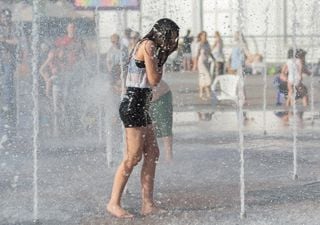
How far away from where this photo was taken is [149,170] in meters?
4.80

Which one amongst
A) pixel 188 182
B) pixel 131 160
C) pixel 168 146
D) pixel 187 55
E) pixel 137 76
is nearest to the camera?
pixel 137 76

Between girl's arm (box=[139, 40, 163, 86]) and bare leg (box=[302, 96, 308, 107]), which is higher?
girl's arm (box=[139, 40, 163, 86])

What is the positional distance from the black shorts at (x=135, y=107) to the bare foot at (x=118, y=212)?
52 cm

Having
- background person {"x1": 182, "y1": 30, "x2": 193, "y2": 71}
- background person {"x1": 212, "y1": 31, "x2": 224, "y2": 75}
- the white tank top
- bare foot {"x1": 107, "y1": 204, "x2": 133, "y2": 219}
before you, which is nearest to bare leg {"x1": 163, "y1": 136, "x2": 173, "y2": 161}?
bare foot {"x1": 107, "y1": 204, "x2": 133, "y2": 219}

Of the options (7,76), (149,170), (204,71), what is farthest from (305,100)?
(149,170)

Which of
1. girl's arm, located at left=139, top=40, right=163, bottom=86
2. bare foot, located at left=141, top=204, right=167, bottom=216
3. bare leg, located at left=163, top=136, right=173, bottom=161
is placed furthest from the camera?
bare leg, located at left=163, top=136, right=173, bottom=161

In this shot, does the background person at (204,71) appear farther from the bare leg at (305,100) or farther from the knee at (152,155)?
the knee at (152,155)

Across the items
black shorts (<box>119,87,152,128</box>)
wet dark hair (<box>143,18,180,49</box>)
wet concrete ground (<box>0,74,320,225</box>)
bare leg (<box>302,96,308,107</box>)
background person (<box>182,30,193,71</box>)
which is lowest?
bare leg (<box>302,96,308,107</box>)

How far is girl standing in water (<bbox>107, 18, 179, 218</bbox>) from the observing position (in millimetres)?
4543

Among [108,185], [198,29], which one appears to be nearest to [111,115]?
[108,185]

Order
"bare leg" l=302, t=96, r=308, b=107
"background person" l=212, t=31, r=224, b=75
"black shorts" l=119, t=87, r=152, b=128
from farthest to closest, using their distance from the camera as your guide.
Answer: "background person" l=212, t=31, r=224, b=75, "bare leg" l=302, t=96, r=308, b=107, "black shorts" l=119, t=87, r=152, b=128

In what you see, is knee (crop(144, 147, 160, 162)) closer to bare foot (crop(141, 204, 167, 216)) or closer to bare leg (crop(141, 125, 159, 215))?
bare leg (crop(141, 125, 159, 215))

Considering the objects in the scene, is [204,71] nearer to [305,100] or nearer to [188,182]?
[305,100]

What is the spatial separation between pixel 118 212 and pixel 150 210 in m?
0.21
